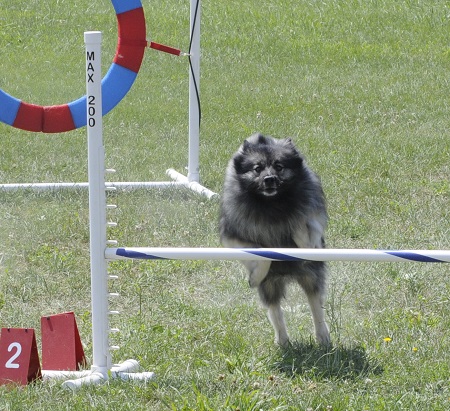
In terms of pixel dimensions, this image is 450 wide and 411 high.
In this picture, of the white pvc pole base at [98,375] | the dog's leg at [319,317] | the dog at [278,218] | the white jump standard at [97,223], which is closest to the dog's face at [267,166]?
the dog at [278,218]

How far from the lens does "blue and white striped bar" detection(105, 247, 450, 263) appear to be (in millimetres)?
3719

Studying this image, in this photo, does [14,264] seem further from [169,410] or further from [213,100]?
[213,100]

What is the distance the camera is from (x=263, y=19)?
14281mm

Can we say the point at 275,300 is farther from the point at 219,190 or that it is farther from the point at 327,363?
the point at 219,190

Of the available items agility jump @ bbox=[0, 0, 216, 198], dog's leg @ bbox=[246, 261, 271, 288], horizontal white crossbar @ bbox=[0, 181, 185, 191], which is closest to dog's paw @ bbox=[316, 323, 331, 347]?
dog's leg @ bbox=[246, 261, 271, 288]

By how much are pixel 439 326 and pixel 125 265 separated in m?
2.08

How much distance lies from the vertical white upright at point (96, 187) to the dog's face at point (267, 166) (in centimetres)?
94

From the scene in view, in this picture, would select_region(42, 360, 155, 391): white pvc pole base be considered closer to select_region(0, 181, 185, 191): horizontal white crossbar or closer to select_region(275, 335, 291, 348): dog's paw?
select_region(275, 335, 291, 348): dog's paw

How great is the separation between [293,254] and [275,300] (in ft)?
2.88

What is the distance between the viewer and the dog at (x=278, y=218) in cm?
460

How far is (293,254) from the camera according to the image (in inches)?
151

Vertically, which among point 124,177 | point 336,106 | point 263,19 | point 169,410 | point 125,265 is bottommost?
point 169,410

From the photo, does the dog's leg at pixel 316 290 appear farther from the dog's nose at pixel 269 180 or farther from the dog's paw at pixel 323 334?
the dog's nose at pixel 269 180

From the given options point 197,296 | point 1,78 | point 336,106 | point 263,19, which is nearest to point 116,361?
point 197,296
